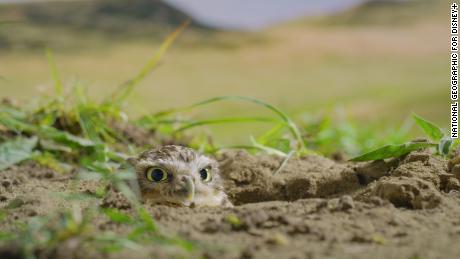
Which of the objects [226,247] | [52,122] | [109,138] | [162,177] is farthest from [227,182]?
[226,247]

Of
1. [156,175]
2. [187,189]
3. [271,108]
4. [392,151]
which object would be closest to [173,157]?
[156,175]

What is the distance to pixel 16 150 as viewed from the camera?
163 inches

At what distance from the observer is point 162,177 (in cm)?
328

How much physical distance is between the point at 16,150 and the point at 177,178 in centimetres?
138

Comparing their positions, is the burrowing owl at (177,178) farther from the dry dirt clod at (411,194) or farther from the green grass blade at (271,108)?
the dry dirt clod at (411,194)

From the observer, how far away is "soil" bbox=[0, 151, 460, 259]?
75.4 inches

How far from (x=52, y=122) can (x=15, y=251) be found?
2.77m

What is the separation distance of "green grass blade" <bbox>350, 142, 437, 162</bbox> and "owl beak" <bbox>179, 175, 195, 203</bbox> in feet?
2.76

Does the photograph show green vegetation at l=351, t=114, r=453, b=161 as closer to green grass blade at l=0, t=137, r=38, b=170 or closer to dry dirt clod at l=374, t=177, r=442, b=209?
dry dirt clod at l=374, t=177, r=442, b=209

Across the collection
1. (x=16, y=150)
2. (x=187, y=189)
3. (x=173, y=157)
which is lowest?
(x=187, y=189)

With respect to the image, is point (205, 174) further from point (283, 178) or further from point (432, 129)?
point (432, 129)

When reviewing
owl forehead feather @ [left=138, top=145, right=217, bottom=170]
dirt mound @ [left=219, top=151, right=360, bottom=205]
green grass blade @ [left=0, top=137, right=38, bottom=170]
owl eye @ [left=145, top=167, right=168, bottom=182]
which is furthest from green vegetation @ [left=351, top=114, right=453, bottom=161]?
green grass blade @ [left=0, top=137, right=38, bottom=170]

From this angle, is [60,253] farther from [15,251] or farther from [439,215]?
[439,215]

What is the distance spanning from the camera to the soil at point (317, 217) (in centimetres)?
191
